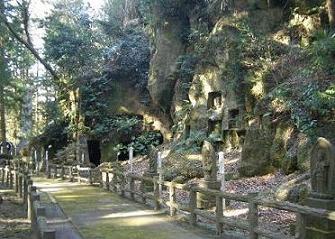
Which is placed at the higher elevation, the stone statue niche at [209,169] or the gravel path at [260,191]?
the stone statue niche at [209,169]

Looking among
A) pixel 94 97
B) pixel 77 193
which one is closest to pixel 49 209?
pixel 77 193

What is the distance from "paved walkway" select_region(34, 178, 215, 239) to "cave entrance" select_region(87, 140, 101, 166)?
58.5ft

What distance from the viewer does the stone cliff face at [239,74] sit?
16234mm

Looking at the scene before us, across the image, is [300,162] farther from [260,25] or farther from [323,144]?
[260,25]

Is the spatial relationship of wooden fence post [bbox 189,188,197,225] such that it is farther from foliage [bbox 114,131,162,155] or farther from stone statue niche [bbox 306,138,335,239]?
foliage [bbox 114,131,162,155]

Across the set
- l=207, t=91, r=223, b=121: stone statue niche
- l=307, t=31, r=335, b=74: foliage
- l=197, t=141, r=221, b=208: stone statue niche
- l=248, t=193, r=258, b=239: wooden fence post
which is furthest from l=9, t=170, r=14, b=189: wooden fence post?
l=248, t=193, r=258, b=239: wooden fence post

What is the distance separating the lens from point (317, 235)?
7.03 m

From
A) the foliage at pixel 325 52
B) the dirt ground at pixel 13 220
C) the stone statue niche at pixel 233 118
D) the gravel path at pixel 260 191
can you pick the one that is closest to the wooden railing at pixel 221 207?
the gravel path at pixel 260 191

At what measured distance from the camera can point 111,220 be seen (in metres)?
11.4

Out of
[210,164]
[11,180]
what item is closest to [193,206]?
[210,164]

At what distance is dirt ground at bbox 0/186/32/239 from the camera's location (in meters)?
11.1

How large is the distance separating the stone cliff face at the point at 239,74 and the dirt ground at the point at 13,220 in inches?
302

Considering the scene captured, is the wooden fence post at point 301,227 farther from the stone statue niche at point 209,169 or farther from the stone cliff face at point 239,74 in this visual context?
the stone cliff face at point 239,74

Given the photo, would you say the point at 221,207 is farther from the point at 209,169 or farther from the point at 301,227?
the point at 301,227
